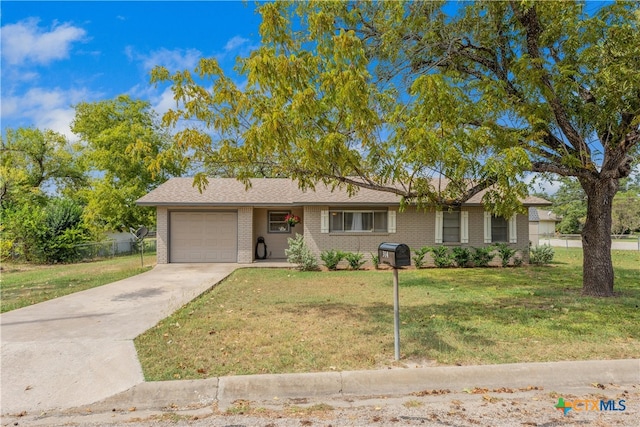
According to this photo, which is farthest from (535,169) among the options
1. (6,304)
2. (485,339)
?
(6,304)

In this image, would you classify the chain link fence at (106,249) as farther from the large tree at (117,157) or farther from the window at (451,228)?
the window at (451,228)

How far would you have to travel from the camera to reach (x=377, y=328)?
18.5 feet

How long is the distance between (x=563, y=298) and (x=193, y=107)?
8221 millimetres

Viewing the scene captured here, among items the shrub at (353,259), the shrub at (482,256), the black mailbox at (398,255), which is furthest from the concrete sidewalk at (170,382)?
the shrub at (482,256)

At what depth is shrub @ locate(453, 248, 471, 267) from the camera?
1424 centimetres

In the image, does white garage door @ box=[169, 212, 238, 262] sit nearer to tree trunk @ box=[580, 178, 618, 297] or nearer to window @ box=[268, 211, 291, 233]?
window @ box=[268, 211, 291, 233]

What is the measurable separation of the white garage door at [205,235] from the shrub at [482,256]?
9608 mm

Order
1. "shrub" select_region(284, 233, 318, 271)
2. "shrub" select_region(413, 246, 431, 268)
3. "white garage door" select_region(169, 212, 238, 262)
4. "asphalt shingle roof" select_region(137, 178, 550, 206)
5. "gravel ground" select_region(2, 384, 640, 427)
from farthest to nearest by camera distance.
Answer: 1. "white garage door" select_region(169, 212, 238, 262)
2. "asphalt shingle roof" select_region(137, 178, 550, 206)
3. "shrub" select_region(413, 246, 431, 268)
4. "shrub" select_region(284, 233, 318, 271)
5. "gravel ground" select_region(2, 384, 640, 427)

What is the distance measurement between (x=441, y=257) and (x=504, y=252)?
2538 millimetres

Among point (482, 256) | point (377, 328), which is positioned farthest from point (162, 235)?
point (482, 256)

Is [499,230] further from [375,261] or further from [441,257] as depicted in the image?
[375,261]

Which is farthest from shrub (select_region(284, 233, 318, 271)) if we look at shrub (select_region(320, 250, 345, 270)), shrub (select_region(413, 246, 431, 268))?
shrub (select_region(413, 246, 431, 268))

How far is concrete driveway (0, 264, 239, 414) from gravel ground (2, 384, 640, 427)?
0.34 metres

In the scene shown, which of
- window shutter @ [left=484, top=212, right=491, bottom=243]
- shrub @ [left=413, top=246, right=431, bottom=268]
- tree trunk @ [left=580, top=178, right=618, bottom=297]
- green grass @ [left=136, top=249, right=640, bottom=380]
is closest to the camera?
green grass @ [left=136, top=249, right=640, bottom=380]
